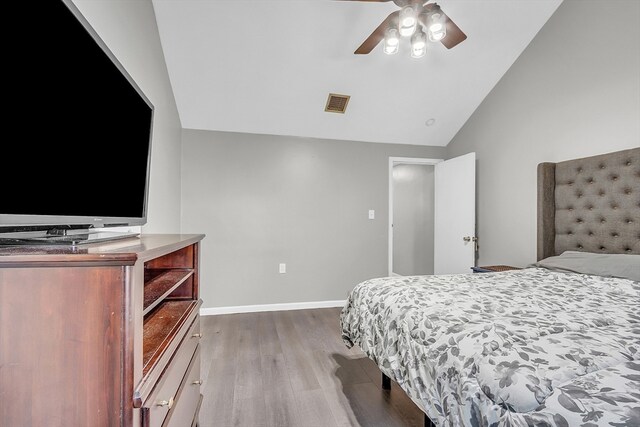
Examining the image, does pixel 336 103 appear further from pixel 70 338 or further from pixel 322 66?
pixel 70 338

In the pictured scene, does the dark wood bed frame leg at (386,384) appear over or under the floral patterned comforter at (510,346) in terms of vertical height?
under

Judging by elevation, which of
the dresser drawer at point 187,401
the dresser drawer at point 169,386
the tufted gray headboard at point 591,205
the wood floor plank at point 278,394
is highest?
the tufted gray headboard at point 591,205

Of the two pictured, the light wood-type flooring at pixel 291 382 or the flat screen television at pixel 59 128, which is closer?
the flat screen television at pixel 59 128

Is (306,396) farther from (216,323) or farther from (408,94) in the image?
(408,94)

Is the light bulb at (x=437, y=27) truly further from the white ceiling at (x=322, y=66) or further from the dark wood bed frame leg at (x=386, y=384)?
the dark wood bed frame leg at (x=386, y=384)

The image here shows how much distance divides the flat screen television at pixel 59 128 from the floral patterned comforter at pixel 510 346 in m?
1.23

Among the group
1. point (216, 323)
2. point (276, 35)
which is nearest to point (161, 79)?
point (276, 35)

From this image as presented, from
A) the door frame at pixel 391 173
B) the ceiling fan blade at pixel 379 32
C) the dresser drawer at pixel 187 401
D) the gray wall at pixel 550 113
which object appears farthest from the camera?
the door frame at pixel 391 173

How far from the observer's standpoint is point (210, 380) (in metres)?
2.03

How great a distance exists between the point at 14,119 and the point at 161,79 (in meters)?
2.16

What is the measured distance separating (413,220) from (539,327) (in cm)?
396

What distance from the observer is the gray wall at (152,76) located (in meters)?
1.58

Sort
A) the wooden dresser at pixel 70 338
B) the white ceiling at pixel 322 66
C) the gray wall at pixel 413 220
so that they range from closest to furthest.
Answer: the wooden dresser at pixel 70 338, the white ceiling at pixel 322 66, the gray wall at pixel 413 220

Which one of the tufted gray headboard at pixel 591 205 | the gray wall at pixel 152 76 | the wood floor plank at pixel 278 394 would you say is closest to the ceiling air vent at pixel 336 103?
the gray wall at pixel 152 76
